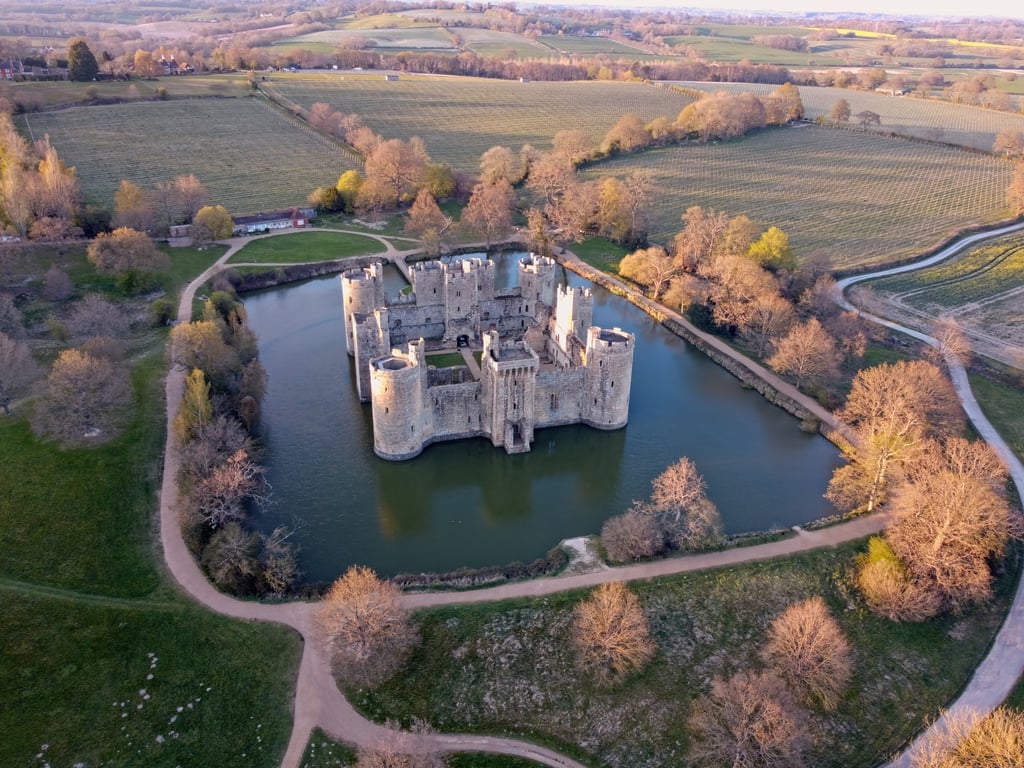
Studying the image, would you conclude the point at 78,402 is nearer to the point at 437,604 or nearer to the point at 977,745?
the point at 437,604

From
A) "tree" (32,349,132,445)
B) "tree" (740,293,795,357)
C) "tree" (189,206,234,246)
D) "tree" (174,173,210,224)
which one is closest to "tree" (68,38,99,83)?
"tree" (174,173,210,224)

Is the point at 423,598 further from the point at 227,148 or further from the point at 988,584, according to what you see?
the point at 227,148

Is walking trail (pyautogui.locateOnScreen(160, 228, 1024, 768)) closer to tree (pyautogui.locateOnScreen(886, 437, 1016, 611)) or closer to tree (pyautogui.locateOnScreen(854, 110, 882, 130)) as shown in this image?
tree (pyautogui.locateOnScreen(886, 437, 1016, 611))

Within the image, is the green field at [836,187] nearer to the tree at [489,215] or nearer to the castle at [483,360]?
the tree at [489,215]

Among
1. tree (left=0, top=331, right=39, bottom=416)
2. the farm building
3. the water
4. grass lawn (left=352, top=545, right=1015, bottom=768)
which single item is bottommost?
the water

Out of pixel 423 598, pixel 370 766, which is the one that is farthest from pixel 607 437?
pixel 370 766
